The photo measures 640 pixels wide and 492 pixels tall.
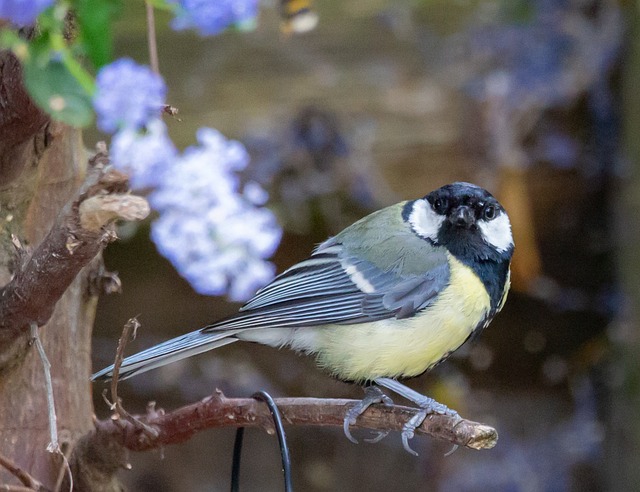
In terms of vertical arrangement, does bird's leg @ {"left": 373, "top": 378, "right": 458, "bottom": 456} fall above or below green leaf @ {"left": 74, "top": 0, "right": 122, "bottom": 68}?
below

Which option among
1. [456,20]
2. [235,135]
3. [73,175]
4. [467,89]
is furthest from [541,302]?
[73,175]

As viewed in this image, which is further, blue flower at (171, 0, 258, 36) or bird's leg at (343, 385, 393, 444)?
bird's leg at (343, 385, 393, 444)

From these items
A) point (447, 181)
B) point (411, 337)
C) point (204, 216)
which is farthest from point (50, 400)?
point (447, 181)

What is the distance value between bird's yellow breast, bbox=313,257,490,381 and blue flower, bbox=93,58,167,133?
75 centimetres

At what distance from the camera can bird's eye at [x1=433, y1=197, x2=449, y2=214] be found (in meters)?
1.51

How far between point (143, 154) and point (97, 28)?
0.23 meters

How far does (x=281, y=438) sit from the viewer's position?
1.07 metres

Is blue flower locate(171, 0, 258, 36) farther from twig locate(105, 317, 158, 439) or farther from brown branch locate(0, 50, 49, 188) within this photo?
twig locate(105, 317, 158, 439)

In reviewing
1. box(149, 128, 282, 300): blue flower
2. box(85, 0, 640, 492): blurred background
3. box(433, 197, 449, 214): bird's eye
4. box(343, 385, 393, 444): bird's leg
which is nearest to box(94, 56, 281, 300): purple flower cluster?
box(149, 128, 282, 300): blue flower

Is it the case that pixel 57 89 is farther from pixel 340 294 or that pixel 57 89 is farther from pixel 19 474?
pixel 340 294

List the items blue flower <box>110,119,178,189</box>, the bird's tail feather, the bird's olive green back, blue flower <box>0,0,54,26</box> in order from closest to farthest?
blue flower <box>0,0,54,26</box>, blue flower <box>110,119,178,189</box>, the bird's tail feather, the bird's olive green back

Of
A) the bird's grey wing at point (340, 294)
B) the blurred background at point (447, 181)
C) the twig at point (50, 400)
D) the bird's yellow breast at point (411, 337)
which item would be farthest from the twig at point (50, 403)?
the blurred background at point (447, 181)

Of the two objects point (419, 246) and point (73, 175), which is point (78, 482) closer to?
point (73, 175)

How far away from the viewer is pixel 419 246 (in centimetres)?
155
